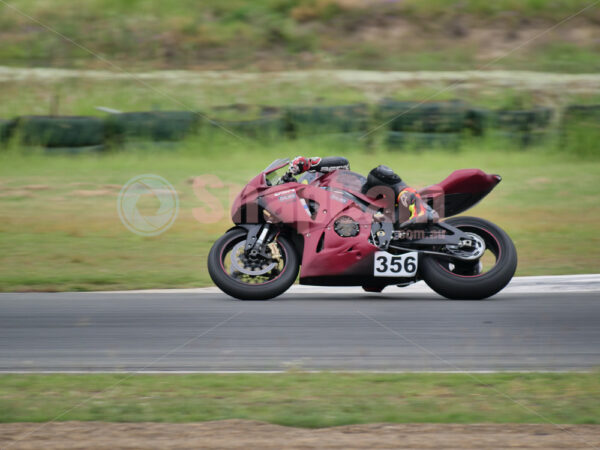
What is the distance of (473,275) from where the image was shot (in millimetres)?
7957

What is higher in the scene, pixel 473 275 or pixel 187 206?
pixel 187 206

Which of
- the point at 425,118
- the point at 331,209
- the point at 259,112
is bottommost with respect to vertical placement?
the point at 331,209

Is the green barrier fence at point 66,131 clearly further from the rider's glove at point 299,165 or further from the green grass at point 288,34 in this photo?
the rider's glove at point 299,165

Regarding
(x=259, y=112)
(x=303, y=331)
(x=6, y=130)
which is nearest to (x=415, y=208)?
(x=303, y=331)

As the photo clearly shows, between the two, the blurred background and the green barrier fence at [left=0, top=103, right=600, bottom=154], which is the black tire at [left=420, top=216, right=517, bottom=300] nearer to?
the blurred background

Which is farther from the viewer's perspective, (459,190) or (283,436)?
(459,190)

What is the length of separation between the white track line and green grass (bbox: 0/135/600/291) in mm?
661

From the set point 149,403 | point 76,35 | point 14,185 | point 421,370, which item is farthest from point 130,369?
point 76,35

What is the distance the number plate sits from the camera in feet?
25.4

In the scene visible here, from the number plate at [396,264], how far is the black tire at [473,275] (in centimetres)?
13
